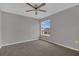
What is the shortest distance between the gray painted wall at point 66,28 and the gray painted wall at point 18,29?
6.99 feet

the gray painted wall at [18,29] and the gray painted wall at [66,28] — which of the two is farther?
the gray painted wall at [18,29]

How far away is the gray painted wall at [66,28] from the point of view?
371 centimetres

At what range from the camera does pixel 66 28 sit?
4.27m

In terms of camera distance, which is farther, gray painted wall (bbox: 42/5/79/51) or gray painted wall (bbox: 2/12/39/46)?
gray painted wall (bbox: 2/12/39/46)

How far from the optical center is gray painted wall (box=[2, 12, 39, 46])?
468cm

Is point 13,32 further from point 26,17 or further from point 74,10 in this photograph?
point 74,10

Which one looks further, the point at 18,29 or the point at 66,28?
the point at 18,29

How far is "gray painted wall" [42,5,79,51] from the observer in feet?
12.2

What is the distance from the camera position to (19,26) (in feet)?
18.4

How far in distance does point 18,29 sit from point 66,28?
3.21 meters

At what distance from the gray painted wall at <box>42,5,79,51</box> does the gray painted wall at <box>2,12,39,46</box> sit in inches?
83.8

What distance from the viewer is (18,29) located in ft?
18.2

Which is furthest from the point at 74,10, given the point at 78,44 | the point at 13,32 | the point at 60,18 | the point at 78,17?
the point at 13,32

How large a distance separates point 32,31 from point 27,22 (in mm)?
983
